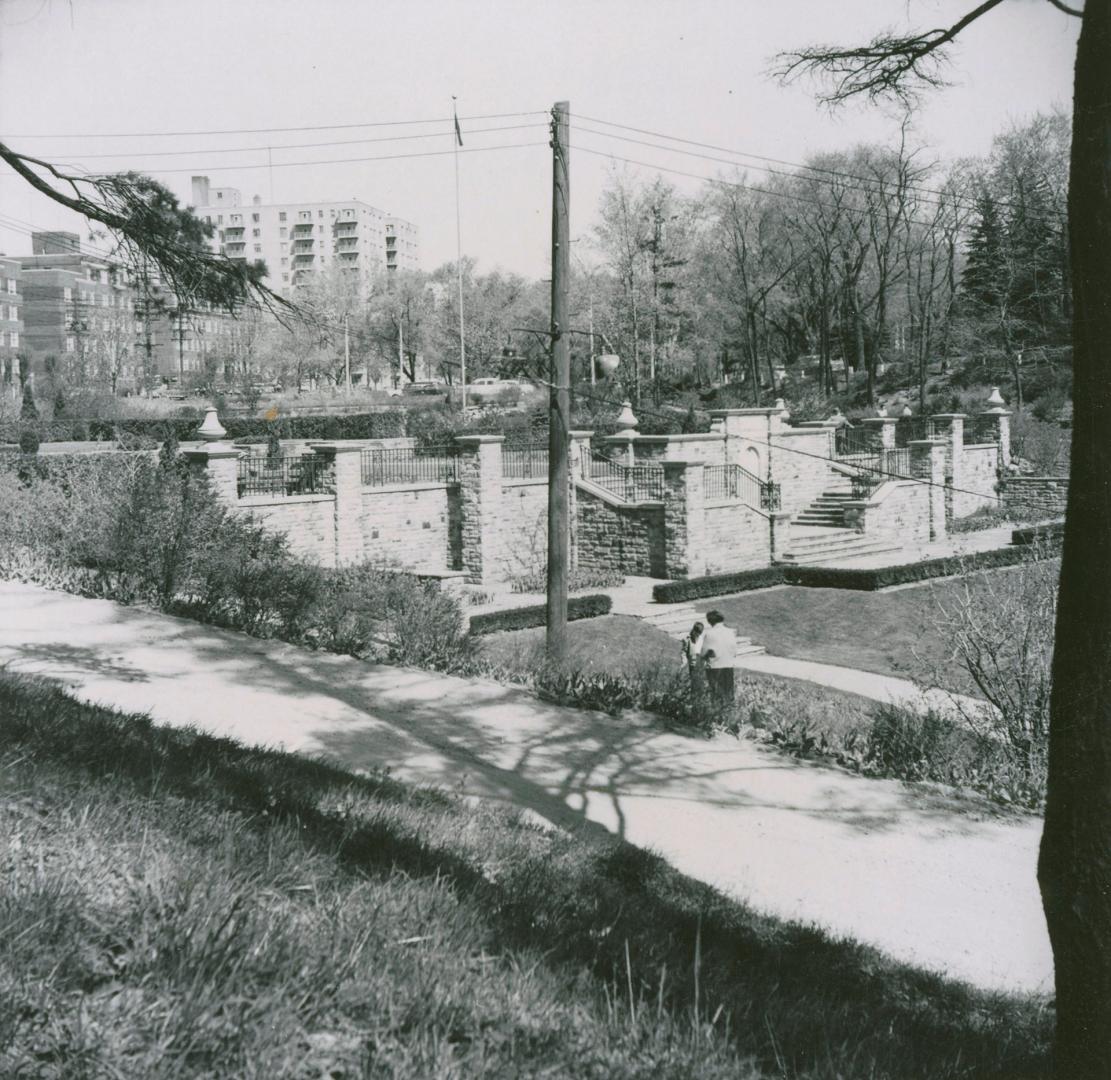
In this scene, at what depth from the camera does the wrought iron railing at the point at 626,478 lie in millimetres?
25141

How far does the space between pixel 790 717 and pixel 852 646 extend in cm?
700

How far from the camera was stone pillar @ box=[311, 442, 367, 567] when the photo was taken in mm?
22031

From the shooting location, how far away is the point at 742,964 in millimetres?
4770

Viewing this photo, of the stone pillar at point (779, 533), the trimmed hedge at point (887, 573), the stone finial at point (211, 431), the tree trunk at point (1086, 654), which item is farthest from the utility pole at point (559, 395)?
the stone pillar at point (779, 533)

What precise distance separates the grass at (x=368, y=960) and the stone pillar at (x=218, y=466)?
14139 millimetres

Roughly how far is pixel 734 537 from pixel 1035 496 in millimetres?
12538

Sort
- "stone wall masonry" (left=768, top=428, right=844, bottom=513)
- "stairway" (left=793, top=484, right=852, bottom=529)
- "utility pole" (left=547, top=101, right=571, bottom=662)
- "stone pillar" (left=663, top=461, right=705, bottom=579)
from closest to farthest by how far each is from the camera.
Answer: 1. "utility pole" (left=547, top=101, right=571, bottom=662)
2. "stone pillar" (left=663, top=461, right=705, bottom=579)
3. "stairway" (left=793, top=484, right=852, bottom=529)
4. "stone wall masonry" (left=768, top=428, right=844, bottom=513)

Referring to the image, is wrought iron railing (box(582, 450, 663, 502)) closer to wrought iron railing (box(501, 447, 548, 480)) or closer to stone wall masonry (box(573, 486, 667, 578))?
stone wall masonry (box(573, 486, 667, 578))

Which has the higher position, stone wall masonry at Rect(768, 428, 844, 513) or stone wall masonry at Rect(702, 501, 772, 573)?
stone wall masonry at Rect(768, 428, 844, 513)

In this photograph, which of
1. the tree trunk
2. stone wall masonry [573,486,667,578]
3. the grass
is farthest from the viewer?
stone wall masonry [573,486,667,578]

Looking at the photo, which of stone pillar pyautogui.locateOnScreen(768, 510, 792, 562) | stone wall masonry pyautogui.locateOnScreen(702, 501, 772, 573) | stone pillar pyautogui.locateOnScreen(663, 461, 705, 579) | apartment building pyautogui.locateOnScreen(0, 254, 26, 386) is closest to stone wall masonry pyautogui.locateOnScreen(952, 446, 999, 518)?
stone pillar pyautogui.locateOnScreen(768, 510, 792, 562)

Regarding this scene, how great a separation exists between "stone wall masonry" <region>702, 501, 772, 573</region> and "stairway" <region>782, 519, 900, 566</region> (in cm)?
80

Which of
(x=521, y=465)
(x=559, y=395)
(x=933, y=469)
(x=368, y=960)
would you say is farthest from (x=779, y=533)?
(x=368, y=960)

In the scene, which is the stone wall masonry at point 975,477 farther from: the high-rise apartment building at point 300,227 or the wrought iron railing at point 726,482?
the high-rise apartment building at point 300,227
